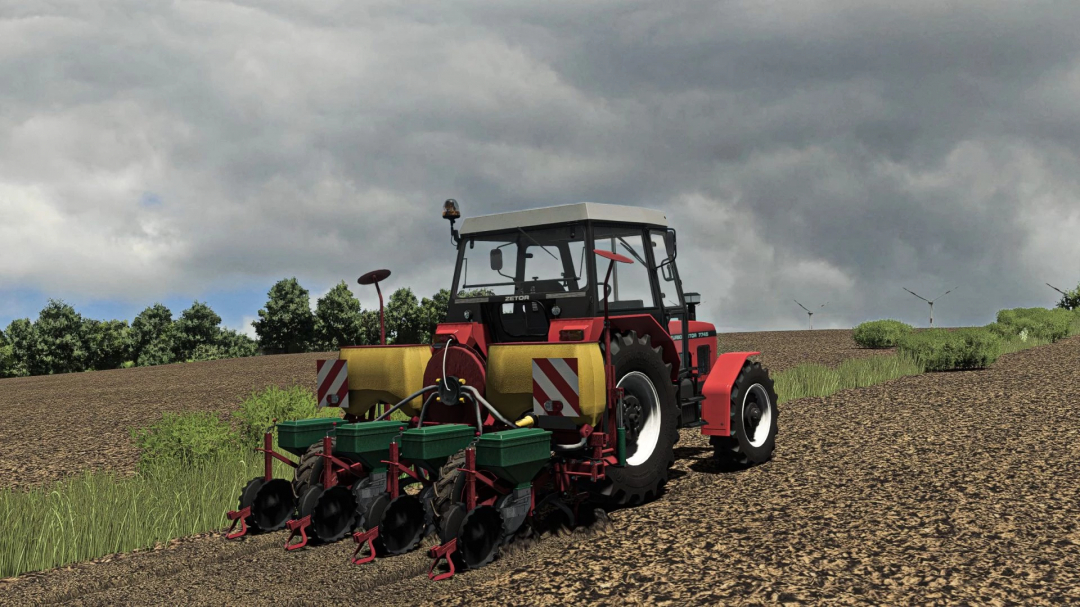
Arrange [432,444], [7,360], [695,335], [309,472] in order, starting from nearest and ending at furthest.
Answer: [432,444] → [309,472] → [695,335] → [7,360]

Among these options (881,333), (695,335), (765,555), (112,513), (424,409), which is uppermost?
(881,333)

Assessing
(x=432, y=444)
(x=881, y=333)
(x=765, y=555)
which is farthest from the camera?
(x=881, y=333)

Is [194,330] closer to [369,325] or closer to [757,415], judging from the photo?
[369,325]

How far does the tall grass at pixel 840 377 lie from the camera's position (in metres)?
15.0

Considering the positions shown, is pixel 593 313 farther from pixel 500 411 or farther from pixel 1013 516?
pixel 1013 516

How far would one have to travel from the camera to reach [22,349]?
52250 millimetres

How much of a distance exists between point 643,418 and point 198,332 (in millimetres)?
57479

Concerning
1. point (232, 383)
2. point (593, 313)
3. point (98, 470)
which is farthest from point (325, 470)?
point (232, 383)

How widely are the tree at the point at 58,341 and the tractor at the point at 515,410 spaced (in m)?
52.8

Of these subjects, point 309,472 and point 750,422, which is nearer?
point 309,472

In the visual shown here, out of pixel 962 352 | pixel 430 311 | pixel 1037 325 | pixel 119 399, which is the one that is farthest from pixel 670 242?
pixel 430 311

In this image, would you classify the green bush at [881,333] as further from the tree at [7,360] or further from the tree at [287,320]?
the tree at [7,360]

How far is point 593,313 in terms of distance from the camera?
7.33 m

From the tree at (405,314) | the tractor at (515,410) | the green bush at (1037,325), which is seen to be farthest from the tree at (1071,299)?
the tractor at (515,410)
